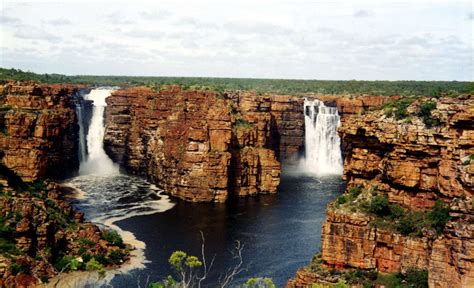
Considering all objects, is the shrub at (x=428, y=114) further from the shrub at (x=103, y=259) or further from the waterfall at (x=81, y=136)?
the waterfall at (x=81, y=136)

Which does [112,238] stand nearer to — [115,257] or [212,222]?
[115,257]

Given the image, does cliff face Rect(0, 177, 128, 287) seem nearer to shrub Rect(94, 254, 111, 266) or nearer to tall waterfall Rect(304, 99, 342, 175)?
shrub Rect(94, 254, 111, 266)

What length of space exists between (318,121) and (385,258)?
258 feet

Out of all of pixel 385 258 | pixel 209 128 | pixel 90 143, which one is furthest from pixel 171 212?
pixel 385 258

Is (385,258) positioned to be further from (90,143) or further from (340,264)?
(90,143)

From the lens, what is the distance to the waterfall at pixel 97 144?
351ft

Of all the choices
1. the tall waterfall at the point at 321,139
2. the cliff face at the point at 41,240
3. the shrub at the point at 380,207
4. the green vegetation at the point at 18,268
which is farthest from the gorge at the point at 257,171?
the green vegetation at the point at 18,268

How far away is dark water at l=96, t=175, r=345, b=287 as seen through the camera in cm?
5584

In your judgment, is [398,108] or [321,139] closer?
Result: [398,108]

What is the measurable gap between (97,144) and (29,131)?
144 ft

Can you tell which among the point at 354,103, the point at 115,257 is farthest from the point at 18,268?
the point at 354,103

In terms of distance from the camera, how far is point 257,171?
92000 mm

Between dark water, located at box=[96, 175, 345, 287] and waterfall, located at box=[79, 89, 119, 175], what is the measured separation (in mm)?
26848

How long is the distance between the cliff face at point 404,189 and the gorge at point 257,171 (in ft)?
0.24
